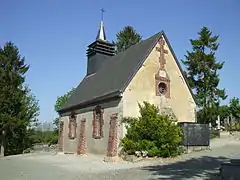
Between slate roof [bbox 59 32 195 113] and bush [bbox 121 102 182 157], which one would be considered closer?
bush [bbox 121 102 182 157]

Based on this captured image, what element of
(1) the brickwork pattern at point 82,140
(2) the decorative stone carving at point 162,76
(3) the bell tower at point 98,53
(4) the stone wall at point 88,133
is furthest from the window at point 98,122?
(3) the bell tower at point 98,53

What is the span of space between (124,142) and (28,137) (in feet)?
68.0

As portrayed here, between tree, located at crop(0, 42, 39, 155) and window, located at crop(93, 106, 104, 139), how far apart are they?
39.7 feet

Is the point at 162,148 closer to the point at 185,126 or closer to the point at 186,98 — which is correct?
the point at 185,126

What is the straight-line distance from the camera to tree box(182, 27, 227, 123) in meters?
35.5

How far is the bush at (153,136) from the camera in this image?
19609 mm

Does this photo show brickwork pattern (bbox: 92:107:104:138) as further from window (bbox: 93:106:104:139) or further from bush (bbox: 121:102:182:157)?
bush (bbox: 121:102:182:157)

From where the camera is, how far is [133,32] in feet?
158

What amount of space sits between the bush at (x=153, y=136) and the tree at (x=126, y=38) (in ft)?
92.2

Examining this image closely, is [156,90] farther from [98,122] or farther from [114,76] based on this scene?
[98,122]

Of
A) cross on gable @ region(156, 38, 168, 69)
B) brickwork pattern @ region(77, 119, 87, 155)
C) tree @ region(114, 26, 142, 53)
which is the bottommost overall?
brickwork pattern @ region(77, 119, 87, 155)

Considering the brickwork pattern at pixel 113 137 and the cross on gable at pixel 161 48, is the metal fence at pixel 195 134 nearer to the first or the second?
the brickwork pattern at pixel 113 137

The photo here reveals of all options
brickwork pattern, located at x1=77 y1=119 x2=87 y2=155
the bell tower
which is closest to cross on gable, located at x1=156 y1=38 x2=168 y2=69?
brickwork pattern, located at x1=77 y1=119 x2=87 y2=155

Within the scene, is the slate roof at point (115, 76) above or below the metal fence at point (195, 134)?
above
